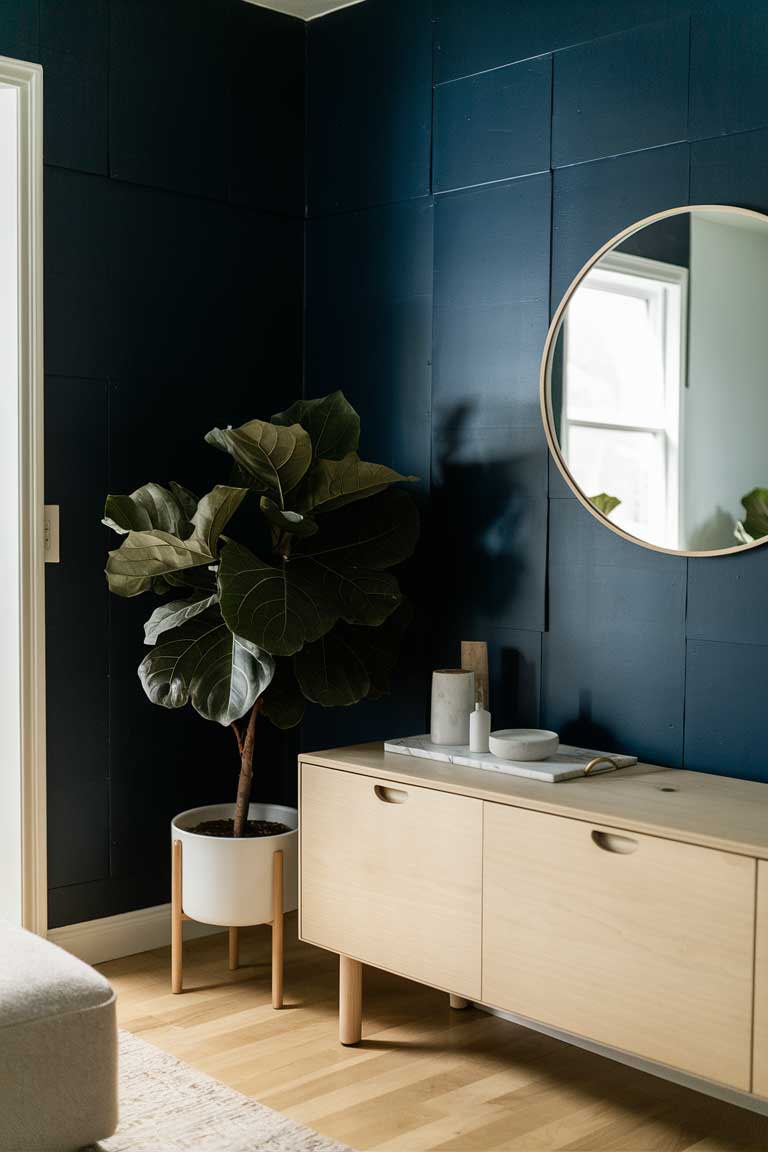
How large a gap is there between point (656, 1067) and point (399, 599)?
3.91ft

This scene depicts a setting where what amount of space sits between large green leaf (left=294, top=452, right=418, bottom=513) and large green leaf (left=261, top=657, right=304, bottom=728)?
420 millimetres

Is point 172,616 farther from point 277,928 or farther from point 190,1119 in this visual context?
point 190,1119

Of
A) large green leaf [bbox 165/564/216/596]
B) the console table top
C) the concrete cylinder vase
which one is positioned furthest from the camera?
large green leaf [bbox 165/564/216/596]

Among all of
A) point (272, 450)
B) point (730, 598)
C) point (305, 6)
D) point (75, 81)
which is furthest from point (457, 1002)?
point (305, 6)

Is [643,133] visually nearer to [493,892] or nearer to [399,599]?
[399,599]

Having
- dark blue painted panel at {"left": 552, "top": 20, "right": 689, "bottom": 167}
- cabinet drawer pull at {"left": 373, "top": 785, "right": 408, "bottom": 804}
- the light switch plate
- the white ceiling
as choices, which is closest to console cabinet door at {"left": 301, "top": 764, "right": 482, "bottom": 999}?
cabinet drawer pull at {"left": 373, "top": 785, "right": 408, "bottom": 804}

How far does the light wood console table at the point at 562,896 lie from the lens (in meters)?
Answer: 2.19

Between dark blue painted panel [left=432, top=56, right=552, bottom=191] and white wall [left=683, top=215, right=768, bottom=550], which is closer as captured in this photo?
white wall [left=683, top=215, right=768, bottom=550]

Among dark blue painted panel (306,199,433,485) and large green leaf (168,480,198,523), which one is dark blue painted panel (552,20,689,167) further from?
large green leaf (168,480,198,523)

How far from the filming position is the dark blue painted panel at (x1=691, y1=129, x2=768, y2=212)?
2625mm

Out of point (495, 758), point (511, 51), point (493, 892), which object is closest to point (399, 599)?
point (495, 758)

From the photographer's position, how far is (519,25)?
3123 mm

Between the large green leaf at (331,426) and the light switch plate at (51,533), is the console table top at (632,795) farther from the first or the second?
the light switch plate at (51,533)

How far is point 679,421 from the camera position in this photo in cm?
276
